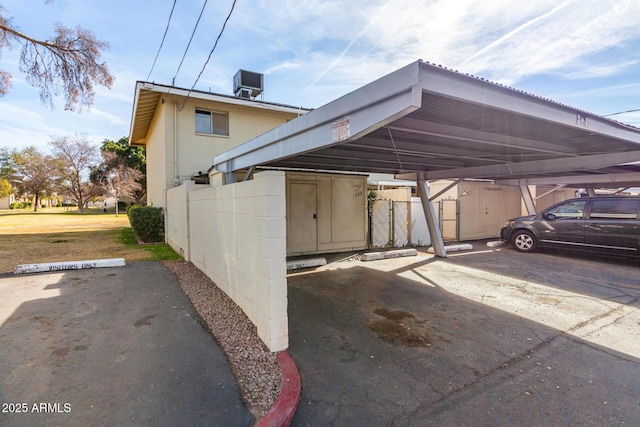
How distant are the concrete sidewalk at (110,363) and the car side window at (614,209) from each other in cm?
979

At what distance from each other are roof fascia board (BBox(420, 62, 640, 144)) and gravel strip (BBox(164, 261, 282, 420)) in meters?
2.89

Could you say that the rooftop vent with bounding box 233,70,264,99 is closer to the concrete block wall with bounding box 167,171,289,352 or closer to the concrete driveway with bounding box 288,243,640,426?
the concrete block wall with bounding box 167,171,289,352

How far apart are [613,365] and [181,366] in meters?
4.44

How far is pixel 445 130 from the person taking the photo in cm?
394

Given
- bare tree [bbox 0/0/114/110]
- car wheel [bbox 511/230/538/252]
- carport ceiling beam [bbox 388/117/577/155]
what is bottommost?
car wheel [bbox 511/230/538/252]

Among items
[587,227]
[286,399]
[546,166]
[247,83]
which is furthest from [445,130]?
[247,83]

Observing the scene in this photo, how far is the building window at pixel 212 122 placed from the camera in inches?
440

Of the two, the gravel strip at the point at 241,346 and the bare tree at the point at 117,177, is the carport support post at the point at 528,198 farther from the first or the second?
the bare tree at the point at 117,177

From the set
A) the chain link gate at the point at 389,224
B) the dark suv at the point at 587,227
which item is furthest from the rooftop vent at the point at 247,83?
the dark suv at the point at 587,227

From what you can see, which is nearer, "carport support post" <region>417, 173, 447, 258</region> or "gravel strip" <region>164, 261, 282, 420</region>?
"gravel strip" <region>164, 261, 282, 420</region>

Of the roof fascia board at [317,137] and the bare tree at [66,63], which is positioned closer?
the roof fascia board at [317,137]

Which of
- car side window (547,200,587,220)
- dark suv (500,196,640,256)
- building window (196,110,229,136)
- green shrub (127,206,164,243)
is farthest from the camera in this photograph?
building window (196,110,229,136)

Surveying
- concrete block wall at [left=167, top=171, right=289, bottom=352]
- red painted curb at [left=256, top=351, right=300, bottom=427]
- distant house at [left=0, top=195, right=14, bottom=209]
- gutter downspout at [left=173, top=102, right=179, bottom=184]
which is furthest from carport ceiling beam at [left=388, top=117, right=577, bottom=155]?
distant house at [left=0, top=195, right=14, bottom=209]

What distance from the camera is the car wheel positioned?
30.5 ft
